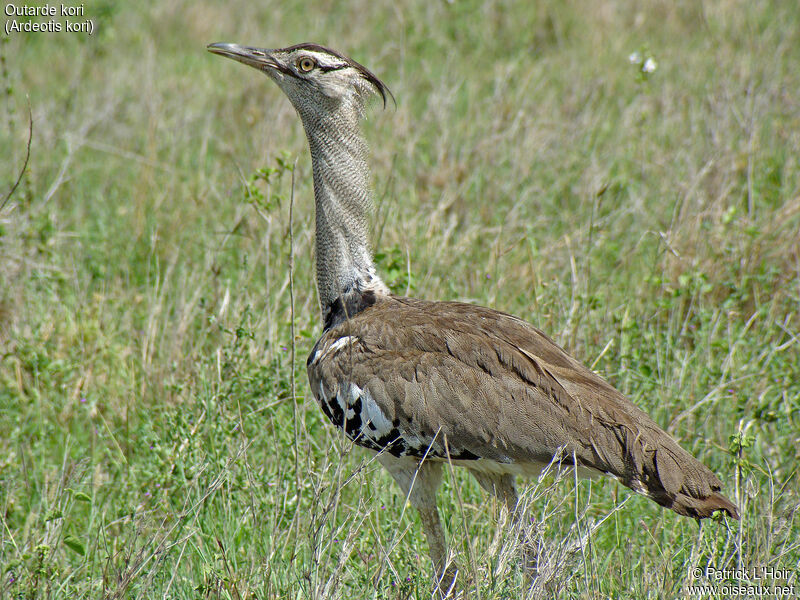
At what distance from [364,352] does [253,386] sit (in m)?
0.67

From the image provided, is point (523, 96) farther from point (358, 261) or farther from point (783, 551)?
point (783, 551)

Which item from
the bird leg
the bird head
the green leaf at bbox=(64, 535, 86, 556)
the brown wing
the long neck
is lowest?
the green leaf at bbox=(64, 535, 86, 556)

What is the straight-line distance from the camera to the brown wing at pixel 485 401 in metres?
2.37

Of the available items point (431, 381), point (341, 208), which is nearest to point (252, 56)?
point (341, 208)

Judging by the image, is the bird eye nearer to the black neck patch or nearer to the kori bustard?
the kori bustard

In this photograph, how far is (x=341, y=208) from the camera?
300cm

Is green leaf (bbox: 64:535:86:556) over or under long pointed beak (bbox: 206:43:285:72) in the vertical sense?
under

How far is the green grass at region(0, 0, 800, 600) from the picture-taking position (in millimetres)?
2607

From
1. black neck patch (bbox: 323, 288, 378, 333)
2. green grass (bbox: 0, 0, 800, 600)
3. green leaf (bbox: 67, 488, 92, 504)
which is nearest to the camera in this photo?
green grass (bbox: 0, 0, 800, 600)

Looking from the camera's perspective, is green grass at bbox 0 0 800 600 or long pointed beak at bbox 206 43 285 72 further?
long pointed beak at bbox 206 43 285 72

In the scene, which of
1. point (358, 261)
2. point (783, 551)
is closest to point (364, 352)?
point (358, 261)

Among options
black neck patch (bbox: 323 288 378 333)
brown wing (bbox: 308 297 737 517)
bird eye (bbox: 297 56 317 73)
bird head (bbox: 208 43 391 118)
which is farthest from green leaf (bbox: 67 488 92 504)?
bird eye (bbox: 297 56 317 73)

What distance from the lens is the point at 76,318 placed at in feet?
12.6

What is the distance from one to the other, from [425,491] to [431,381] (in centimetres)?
33
